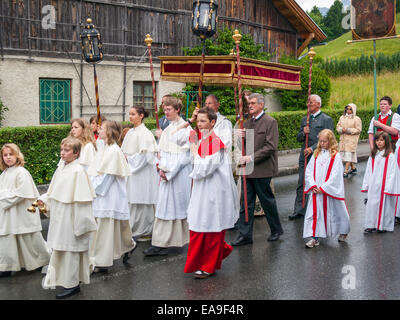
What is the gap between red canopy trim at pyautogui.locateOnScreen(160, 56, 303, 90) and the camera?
8234 millimetres

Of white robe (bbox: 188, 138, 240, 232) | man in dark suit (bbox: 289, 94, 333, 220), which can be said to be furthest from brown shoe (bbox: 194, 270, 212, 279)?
man in dark suit (bbox: 289, 94, 333, 220)

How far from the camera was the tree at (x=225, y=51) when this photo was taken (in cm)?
1889

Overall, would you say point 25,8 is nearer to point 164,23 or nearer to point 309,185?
point 164,23

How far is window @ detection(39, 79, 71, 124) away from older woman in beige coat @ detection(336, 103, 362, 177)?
815 centimetres

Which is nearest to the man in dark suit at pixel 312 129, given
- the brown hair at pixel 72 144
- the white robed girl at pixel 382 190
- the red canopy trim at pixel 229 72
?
the red canopy trim at pixel 229 72

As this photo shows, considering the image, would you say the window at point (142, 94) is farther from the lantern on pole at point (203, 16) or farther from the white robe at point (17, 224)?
the white robe at point (17, 224)

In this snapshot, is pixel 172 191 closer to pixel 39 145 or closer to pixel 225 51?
pixel 39 145

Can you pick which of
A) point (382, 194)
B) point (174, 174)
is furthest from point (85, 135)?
point (382, 194)

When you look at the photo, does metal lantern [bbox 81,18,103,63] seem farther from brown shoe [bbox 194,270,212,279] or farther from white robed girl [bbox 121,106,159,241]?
brown shoe [bbox 194,270,212,279]

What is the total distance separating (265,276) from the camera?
6.01 metres
